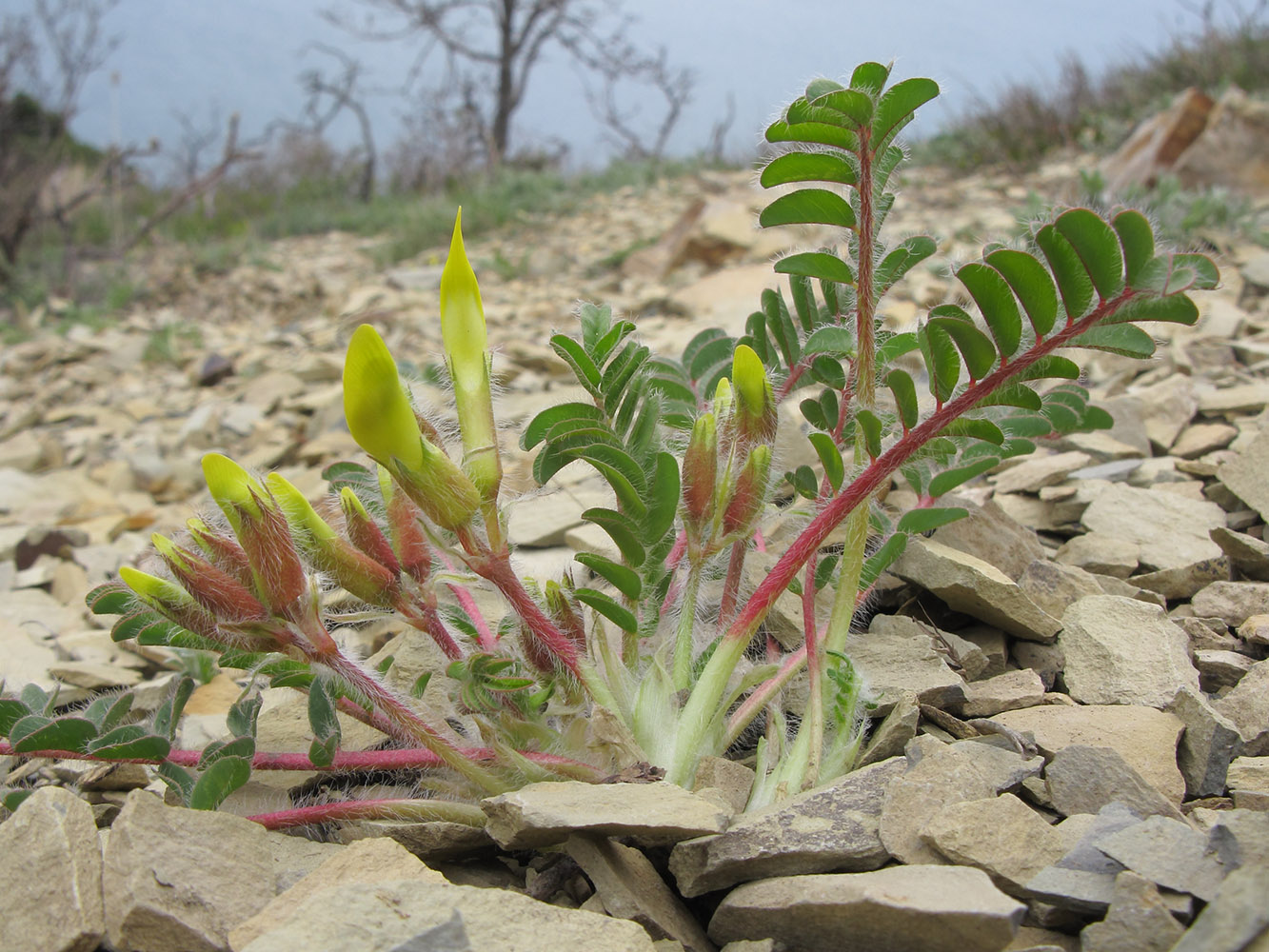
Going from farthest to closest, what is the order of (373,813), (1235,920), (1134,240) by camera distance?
(373,813) → (1134,240) → (1235,920)

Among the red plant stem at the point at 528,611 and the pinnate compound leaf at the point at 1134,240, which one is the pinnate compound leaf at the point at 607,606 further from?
the pinnate compound leaf at the point at 1134,240

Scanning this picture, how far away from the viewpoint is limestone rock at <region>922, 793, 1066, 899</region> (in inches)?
39.2

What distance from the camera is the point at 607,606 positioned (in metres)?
1.21

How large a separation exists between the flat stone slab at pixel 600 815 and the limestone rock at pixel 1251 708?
0.79 metres

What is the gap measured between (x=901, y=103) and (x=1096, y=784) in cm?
87

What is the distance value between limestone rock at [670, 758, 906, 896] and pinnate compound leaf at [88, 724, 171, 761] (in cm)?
68

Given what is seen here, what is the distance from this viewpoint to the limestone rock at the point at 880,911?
34.4 inches

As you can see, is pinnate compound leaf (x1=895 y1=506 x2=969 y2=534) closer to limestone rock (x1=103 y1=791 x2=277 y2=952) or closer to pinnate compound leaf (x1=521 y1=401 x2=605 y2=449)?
pinnate compound leaf (x1=521 y1=401 x2=605 y2=449)

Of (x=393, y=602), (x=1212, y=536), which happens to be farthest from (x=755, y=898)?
(x=1212, y=536)

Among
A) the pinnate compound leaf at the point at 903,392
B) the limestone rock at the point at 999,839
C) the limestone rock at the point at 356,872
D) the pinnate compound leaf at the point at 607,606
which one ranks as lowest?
the limestone rock at the point at 999,839

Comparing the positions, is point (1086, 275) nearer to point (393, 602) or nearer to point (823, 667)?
point (823, 667)

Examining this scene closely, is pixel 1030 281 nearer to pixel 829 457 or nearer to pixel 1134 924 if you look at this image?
pixel 829 457

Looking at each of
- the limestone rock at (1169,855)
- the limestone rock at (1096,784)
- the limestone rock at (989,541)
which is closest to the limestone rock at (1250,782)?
the limestone rock at (1096,784)

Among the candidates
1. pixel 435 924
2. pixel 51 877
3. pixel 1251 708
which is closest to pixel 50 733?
pixel 51 877
